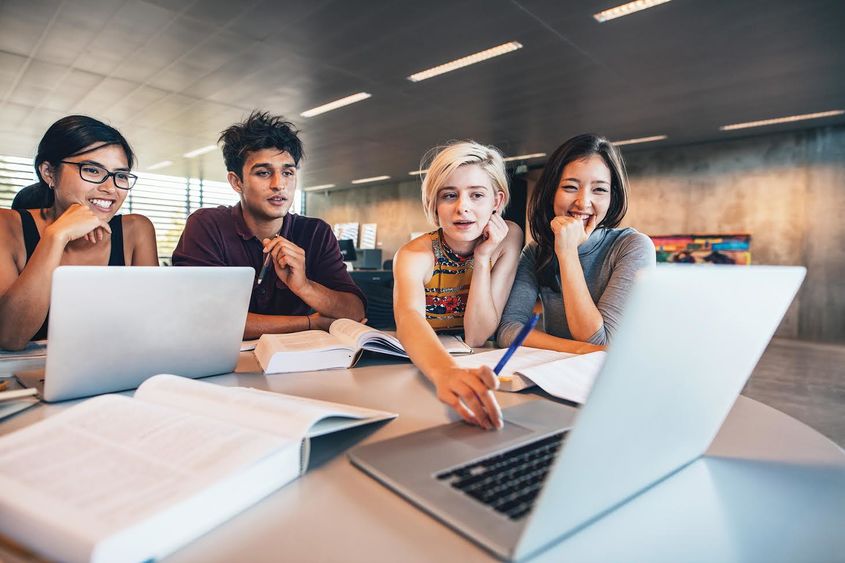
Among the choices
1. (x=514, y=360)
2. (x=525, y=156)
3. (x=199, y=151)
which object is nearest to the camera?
(x=514, y=360)

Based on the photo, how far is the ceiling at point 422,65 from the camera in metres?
3.90

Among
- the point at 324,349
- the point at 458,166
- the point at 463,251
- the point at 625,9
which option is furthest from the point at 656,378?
the point at 625,9

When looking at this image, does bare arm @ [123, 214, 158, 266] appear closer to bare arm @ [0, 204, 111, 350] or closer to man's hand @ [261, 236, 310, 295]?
bare arm @ [0, 204, 111, 350]

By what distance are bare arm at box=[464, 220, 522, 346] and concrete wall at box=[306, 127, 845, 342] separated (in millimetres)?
7417

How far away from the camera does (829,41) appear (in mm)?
4258

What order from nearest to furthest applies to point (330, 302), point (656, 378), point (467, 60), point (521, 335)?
point (656, 378) → point (521, 335) → point (330, 302) → point (467, 60)

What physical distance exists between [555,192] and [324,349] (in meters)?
1.11

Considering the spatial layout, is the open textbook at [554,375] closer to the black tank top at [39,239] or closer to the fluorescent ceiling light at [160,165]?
the black tank top at [39,239]

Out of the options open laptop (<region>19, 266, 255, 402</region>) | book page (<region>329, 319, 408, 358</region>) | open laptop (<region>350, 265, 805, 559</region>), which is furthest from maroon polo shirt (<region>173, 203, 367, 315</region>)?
open laptop (<region>350, 265, 805, 559</region>)

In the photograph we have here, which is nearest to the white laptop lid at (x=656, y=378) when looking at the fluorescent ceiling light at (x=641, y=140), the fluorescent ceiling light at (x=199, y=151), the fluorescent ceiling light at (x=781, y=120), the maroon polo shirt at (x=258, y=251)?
the maroon polo shirt at (x=258, y=251)

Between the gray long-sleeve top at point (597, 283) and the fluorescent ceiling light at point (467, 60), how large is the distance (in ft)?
11.1

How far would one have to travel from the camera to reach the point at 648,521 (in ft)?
1.59

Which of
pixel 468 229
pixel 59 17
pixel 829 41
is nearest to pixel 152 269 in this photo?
pixel 468 229

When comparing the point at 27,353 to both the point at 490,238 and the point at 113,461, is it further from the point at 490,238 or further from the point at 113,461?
the point at 490,238
